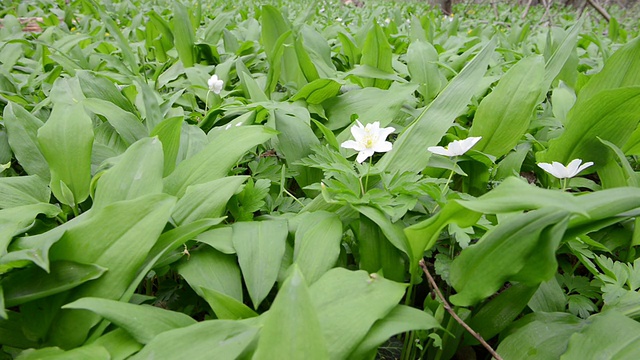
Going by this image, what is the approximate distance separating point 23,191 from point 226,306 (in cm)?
77

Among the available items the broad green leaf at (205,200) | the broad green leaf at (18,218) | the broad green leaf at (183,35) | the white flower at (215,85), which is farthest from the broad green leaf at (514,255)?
the broad green leaf at (183,35)

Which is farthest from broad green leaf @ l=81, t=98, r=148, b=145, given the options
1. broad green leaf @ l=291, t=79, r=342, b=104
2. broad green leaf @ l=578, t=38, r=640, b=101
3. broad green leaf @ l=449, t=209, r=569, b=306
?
broad green leaf @ l=578, t=38, r=640, b=101

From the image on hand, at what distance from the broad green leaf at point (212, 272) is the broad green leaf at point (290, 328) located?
0.35 m

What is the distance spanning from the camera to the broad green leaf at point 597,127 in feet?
4.51

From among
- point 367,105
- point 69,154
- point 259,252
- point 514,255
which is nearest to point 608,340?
point 514,255

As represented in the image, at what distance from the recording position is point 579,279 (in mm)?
1182

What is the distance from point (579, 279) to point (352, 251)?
1.84 ft

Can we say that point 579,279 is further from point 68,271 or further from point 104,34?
point 104,34

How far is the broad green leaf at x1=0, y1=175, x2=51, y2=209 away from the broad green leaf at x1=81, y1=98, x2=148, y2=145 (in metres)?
0.28

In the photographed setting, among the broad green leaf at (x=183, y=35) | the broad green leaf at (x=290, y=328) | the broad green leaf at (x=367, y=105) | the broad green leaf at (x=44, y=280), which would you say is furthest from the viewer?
the broad green leaf at (x=183, y=35)

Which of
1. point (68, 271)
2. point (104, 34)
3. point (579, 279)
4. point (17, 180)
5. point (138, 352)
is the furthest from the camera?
point (104, 34)

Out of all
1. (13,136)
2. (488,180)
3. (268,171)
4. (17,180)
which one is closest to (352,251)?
(268,171)

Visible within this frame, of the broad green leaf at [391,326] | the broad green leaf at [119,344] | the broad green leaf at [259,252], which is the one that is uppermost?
the broad green leaf at [259,252]

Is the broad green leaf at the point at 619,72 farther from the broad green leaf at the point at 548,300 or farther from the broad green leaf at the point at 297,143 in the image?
the broad green leaf at the point at 297,143
